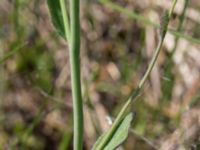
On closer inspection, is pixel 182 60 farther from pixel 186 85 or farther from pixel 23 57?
pixel 23 57

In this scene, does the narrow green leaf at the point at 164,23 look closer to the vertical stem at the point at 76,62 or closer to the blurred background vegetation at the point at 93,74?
the vertical stem at the point at 76,62

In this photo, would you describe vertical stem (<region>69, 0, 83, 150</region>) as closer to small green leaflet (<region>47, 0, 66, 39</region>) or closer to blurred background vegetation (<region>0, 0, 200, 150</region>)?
small green leaflet (<region>47, 0, 66, 39</region>)

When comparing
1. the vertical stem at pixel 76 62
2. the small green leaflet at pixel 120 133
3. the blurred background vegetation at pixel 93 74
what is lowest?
the blurred background vegetation at pixel 93 74

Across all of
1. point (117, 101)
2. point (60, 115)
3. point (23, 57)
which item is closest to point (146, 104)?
point (117, 101)

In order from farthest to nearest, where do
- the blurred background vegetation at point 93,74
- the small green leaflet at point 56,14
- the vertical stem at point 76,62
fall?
the blurred background vegetation at point 93,74
the small green leaflet at point 56,14
the vertical stem at point 76,62

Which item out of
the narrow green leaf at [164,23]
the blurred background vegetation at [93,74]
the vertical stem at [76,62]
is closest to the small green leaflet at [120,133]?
the vertical stem at [76,62]

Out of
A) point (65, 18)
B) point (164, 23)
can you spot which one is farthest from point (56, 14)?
point (164, 23)

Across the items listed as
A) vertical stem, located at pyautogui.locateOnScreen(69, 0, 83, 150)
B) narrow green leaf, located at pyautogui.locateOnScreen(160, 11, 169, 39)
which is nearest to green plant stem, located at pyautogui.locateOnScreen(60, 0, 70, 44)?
vertical stem, located at pyautogui.locateOnScreen(69, 0, 83, 150)

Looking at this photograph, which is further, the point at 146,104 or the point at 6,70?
the point at 6,70

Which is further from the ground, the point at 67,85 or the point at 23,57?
the point at 23,57
